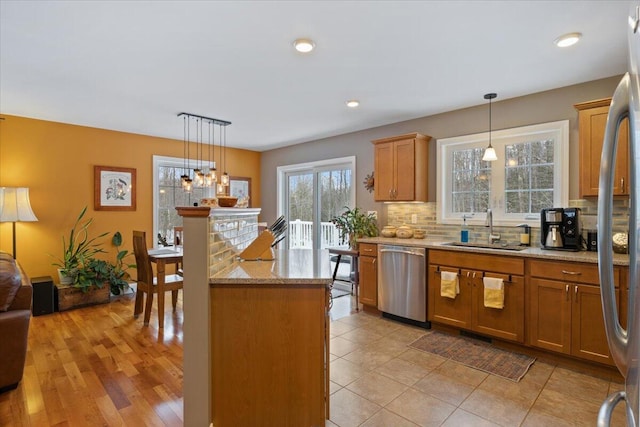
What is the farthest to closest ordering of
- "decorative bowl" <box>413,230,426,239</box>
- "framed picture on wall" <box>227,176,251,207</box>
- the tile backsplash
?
"framed picture on wall" <box>227,176,251,207</box> < "decorative bowl" <box>413,230,426,239</box> < the tile backsplash

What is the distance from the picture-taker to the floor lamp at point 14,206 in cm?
388

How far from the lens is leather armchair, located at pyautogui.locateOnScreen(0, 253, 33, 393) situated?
229cm

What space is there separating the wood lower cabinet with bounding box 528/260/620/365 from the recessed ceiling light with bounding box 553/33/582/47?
1.68 meters

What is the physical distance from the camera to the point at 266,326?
1.89 m

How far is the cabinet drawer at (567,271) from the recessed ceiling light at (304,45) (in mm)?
2577

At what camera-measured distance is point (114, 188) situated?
5.05m

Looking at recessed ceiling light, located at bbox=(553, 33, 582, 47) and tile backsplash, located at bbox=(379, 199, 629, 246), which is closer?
recessed ceiling light, located at bbox=(553, 33, 582, 47)

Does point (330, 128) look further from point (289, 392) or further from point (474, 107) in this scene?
point (289, 392)

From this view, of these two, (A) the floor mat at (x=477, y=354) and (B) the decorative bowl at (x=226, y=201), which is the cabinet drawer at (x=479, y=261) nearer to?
(A) the floor mat at (x=477, y=354)

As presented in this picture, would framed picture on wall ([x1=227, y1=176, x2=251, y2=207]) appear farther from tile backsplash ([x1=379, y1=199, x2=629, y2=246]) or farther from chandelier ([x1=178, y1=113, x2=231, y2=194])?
tile backsplash ([x1=379, y1=199, x2=629, y2=246])

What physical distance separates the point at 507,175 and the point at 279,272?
9.78ft

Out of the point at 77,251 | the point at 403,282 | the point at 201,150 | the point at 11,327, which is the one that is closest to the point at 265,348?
the point at 11,327

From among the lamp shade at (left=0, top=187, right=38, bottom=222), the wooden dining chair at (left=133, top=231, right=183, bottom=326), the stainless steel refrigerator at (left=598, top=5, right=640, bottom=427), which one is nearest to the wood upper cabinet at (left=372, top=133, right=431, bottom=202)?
the wooden dining chair at (left=133, top=231, right=183, bottom=326)

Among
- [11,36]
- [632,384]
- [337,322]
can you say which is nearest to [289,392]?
[632,384]
